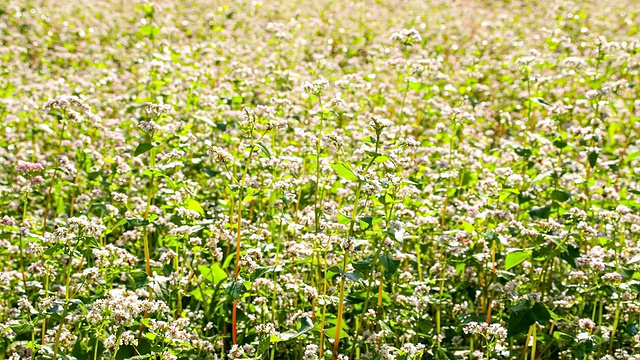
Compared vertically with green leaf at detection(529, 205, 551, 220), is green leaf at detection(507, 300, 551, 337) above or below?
below

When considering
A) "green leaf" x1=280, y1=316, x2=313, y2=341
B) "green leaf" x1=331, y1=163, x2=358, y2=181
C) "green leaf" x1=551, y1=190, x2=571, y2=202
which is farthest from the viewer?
"green leaf" x1=551, y1=190, x2=571, y2=202

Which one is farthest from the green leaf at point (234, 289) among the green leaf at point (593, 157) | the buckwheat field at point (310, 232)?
the green leaf at point (593, 157)

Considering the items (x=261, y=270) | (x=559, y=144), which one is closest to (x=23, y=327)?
(x=261, y=270)

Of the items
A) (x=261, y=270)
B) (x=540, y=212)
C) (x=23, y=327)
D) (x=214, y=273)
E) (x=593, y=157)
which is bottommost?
(x=23, y=327)

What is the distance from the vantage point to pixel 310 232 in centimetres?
522

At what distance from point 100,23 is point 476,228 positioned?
11552mm

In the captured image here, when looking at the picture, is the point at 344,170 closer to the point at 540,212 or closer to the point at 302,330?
the point at 302,330

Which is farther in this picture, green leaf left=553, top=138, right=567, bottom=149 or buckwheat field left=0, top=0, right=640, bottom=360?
green leaf left=553, top=138, right=567, bottom=149

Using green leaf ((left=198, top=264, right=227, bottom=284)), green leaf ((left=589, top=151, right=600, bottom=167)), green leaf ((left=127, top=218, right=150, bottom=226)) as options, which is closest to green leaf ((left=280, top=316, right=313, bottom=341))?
green leaf ((left=198, top=264, right=227, bottom=284))

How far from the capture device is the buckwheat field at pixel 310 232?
4090mm

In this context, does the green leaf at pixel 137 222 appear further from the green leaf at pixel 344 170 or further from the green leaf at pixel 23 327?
the green leaf at pixel 344 170

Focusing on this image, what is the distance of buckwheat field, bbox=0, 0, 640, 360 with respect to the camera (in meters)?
4.09

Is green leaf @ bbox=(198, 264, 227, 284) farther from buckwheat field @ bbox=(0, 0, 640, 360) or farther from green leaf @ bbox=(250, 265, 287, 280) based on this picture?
green leaf @ bbox=(250, 265, 287, 280)

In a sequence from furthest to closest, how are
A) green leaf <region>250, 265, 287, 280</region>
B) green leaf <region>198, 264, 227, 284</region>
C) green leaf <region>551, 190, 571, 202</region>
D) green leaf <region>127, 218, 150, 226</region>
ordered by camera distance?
green leaf <region>551, 190, 571, 202</region> → green leaf <region>198, 264, 227, 284</region> → green leaf <region>127, 218, 150, 226</region> → green leaf <region>250, 265, 287, 280</region>
